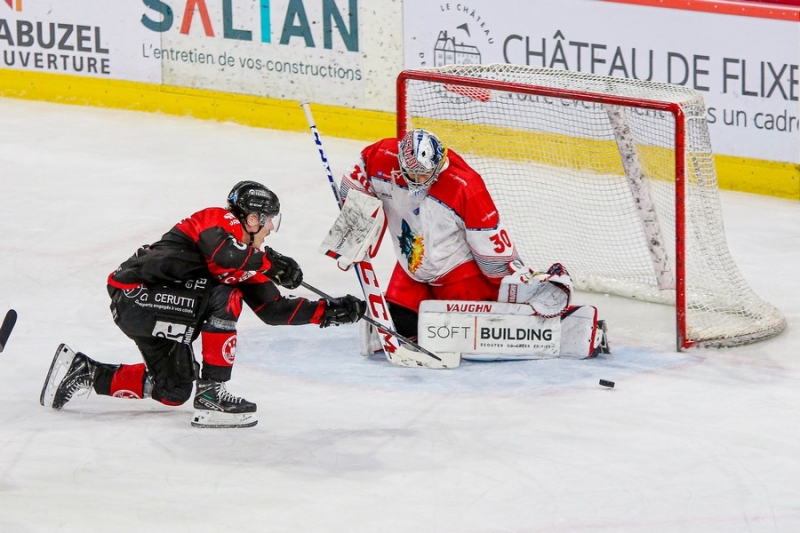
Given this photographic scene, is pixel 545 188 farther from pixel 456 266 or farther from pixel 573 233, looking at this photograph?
pixel 456 266

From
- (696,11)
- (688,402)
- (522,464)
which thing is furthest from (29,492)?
(696,11)

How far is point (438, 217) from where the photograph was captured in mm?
5539

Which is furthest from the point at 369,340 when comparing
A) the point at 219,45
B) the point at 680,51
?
the point at 219,45

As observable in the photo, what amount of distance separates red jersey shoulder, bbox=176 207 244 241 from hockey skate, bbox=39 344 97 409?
1.97ft

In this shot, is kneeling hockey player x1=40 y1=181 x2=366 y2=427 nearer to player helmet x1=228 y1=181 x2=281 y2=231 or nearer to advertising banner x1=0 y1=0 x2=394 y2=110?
player helmet x1=228 y1=181 x2=281 y2=231

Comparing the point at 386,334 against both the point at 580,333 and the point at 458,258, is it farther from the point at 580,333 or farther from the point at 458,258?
the point at 580,333

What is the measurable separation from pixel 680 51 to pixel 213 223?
355cm

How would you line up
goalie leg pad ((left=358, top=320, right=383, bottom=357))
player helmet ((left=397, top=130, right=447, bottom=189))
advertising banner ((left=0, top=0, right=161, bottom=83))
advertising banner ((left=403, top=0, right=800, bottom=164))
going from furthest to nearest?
advertising banner ((left=0, top=0, right=161, bottom=83))
advertising banner ((left=403, top=0, right=800, bottom=164))
goalie leg pad ((left=358, top=320, right=383, bottom=357))
player helmet ((left=397, top=130, right=447, bottom=189))

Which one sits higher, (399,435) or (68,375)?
(68,375)

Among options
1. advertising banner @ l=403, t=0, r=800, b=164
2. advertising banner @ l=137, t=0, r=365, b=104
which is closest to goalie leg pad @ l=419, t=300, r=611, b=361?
advertising banner @ l=403, t=0, r=800, b=164

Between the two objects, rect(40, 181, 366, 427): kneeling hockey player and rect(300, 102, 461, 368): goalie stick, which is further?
rect(300, 102, 461, 368): goalie stick

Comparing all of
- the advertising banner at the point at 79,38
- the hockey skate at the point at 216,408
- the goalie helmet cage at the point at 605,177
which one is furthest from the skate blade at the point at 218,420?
the advertising banner at the point at 79,38

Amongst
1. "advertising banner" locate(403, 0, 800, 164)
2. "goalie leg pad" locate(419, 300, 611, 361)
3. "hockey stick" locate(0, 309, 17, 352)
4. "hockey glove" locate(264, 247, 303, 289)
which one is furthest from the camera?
"advertising banner" locate(403, 0, 800, 164)

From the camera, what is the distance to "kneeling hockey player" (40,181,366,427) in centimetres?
484
